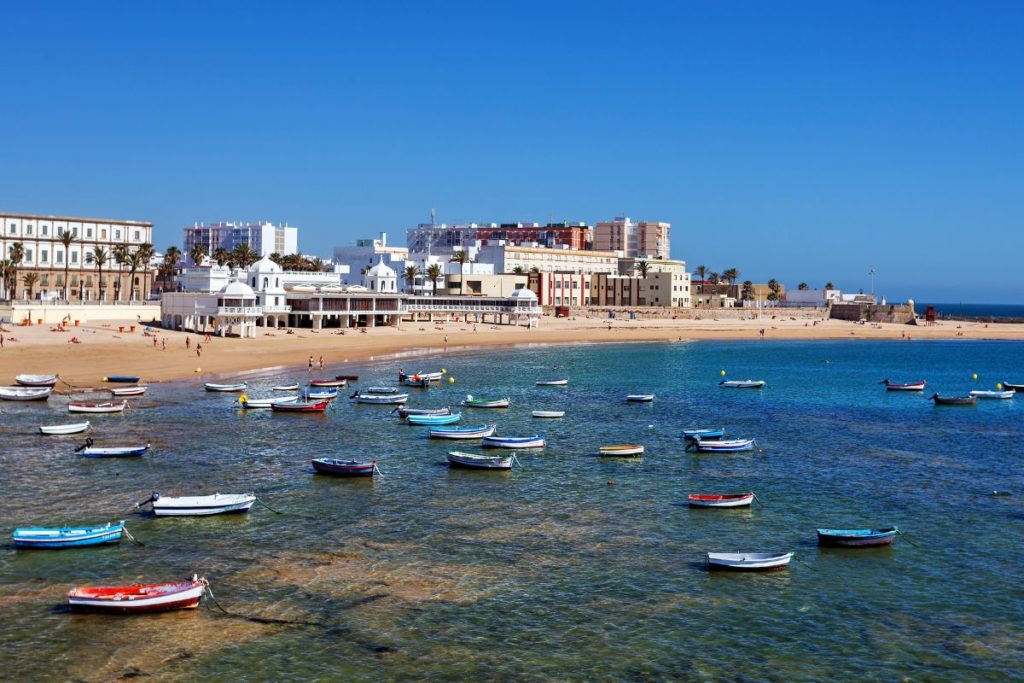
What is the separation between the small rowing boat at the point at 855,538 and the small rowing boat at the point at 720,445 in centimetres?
2043

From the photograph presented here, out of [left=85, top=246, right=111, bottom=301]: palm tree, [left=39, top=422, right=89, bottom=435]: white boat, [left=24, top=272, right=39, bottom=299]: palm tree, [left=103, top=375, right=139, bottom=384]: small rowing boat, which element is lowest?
[left=39, top=422, right=89, bottom=435]: white boat

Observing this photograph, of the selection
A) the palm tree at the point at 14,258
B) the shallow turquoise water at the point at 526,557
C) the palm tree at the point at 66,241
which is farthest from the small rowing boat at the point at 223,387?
the palm tree at the point at 66,241

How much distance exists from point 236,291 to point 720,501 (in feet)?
294

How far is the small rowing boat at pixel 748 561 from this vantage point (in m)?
37.1

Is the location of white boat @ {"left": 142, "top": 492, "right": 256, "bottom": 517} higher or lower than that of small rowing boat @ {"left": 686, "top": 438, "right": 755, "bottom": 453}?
lower

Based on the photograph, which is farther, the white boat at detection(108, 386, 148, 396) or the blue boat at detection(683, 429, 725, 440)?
the white boat at detection(108, 386, 148, 396)

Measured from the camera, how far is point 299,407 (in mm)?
75500

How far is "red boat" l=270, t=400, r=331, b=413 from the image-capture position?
75125mm

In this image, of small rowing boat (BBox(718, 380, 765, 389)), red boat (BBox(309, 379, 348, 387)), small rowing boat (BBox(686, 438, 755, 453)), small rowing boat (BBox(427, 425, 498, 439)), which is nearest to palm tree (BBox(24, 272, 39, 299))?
red boat (BBox(309, 379, 348, 387))

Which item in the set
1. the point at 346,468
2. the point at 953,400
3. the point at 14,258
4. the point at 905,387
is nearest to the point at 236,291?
the point at 14,258

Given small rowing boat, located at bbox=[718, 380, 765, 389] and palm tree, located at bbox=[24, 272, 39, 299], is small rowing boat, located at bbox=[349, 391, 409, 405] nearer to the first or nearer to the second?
small rowing boat, located at bbox=[718, 380, 765, 389]

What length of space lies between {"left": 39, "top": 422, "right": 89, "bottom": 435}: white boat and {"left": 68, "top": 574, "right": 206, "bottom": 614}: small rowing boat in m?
33.0

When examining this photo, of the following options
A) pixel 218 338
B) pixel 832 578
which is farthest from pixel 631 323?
pixel 832 578

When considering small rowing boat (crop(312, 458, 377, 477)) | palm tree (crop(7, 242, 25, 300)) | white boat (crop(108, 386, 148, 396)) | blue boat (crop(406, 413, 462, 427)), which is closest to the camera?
small rowing boat (crop(312, 458, 377, 477))
